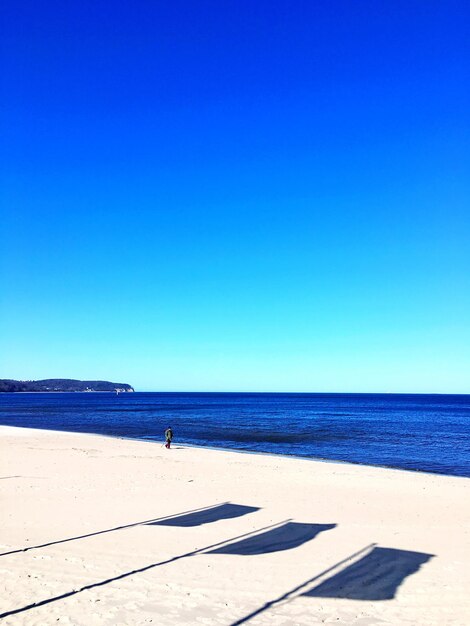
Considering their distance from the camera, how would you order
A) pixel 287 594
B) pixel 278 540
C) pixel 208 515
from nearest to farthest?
pixel 287 594
pixel 278 540
pixel 208 515

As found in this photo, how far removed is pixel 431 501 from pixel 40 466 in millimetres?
15100

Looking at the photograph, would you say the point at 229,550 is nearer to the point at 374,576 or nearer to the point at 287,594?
the point at 287,594

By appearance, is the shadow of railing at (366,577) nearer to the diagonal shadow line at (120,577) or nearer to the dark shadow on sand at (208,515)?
the diagonal shadow line at (120,577)

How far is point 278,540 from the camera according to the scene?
34.7 ft

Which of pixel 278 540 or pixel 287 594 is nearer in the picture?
pixel 287 594

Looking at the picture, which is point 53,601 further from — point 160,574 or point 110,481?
point 110,481

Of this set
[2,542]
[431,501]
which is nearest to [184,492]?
[2,542]

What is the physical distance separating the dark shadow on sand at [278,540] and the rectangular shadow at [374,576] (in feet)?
5.06

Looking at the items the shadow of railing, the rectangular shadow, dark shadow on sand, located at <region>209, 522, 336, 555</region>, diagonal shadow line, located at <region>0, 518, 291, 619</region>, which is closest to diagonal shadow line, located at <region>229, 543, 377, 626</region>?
the shadow of railing

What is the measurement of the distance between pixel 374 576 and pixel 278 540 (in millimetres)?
2459

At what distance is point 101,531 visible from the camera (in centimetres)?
1087

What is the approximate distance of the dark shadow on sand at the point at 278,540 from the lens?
982 centimetres

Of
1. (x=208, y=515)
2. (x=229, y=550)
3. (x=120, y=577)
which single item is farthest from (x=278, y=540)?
(x=120, y=577)

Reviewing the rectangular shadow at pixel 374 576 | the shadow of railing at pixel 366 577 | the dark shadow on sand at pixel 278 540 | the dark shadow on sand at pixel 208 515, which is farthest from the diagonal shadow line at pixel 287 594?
the dark shadow on sand at pixel 208 515
